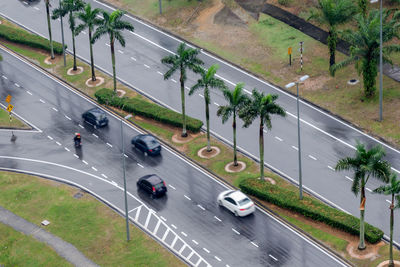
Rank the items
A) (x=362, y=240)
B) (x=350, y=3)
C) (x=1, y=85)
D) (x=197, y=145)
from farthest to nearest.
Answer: (x=1, y=85) < (x=350, y=3) < (x=197, y=145) < (x=362, y=240)

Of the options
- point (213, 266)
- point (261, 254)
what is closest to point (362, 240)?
point (261, 254)

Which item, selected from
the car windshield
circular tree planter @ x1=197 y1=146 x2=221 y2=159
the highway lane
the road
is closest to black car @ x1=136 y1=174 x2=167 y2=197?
the highway lane

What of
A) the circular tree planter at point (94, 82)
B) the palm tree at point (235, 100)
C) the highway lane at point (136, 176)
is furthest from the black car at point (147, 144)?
the circular tree planter at point (94, 82)

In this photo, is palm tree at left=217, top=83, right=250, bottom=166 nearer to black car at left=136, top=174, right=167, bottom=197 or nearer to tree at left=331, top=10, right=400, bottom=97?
black car at left=136, top=174, right=167, bottom=197

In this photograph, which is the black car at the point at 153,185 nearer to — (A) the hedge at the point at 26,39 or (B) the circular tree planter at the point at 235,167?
(B) the circular tree planter at the point at 235,167

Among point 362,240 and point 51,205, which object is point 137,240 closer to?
point 51,205
